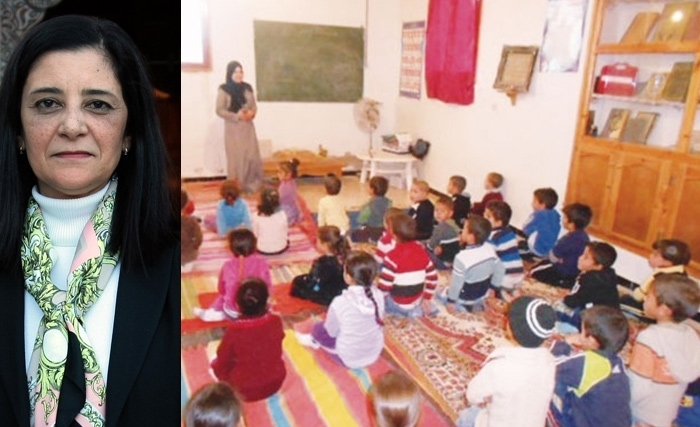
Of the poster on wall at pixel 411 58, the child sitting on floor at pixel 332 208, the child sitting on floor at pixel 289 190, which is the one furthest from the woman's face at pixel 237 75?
the poster on wall at pixel 411 58

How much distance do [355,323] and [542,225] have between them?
0.81 meters

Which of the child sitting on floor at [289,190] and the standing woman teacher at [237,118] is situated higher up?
the standing woman teacher at [237,118]

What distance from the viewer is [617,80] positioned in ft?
5.71

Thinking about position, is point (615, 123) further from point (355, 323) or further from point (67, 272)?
point (67, 272)

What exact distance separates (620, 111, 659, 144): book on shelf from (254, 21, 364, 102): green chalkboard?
0.96 metres

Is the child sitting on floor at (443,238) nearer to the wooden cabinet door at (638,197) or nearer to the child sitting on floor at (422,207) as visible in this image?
the child sitting on floor at (422,207)

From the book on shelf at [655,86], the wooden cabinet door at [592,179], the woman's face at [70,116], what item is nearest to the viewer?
the woman's face at [70,116]

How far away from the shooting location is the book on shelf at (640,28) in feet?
5.36

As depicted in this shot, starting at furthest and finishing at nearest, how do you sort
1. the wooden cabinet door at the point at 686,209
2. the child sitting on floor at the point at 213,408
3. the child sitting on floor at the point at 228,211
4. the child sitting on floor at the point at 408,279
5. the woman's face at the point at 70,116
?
the child sitting on floor at the point at 228,211, the child sitting on floor at the point at 408,279, the wooden cabinet door at the point at 686,209, the child sitting on floor at the point at 213,408, the woman's face at the point at 70,116

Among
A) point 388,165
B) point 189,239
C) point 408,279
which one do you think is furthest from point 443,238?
point 189,239

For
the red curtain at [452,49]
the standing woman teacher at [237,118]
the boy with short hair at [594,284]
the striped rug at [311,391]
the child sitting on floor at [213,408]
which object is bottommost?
the striped rug at [311,391]

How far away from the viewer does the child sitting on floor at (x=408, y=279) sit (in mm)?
1869

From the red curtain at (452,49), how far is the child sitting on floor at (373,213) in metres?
0.40

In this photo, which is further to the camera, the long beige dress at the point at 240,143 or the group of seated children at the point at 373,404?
the long beige dress at the point at 240,143
